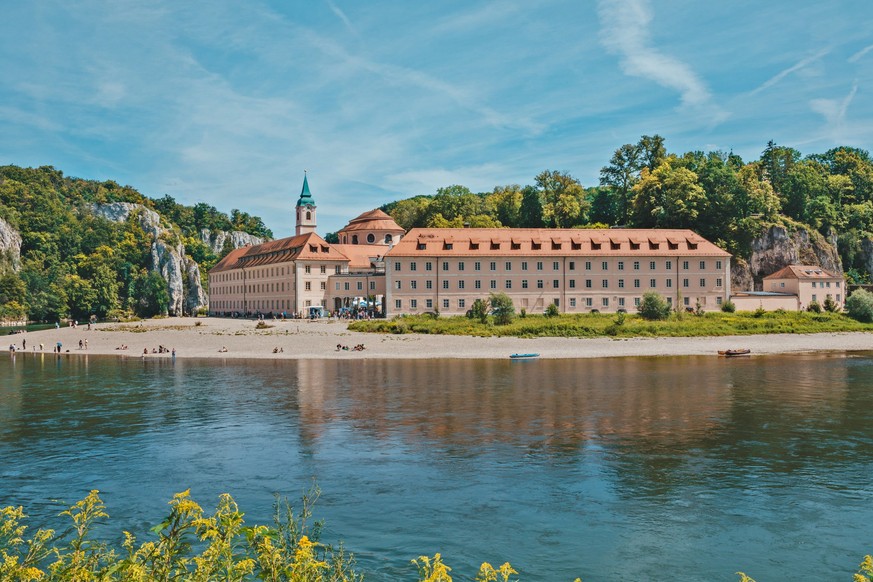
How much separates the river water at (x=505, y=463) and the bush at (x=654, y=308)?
31094 millimetres

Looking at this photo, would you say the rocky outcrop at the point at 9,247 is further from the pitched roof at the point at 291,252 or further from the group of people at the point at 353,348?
the group of people at the point at 353,348

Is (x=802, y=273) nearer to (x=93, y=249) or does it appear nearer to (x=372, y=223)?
(x=372, y=223)

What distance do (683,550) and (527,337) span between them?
5493 centimetres

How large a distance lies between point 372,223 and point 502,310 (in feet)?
153

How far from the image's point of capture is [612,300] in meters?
86.8

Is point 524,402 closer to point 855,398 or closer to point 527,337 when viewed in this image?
point 855,398

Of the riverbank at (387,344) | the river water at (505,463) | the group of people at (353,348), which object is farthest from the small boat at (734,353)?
the group of people at (353,348)

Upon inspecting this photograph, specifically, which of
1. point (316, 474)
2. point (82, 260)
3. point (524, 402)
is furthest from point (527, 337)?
point (82, 260)

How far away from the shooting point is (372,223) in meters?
118

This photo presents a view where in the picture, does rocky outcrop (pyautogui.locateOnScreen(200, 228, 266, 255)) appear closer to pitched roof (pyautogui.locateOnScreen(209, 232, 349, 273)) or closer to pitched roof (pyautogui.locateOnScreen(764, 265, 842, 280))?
pitched roof (pyautogui.locateOnScreen(209, 232, 349, 273))

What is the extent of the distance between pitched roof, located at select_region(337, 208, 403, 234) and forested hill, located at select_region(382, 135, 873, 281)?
6.40 metres

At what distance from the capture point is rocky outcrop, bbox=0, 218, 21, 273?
13362 centimetres

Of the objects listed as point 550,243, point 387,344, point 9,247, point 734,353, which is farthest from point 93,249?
point 734,353

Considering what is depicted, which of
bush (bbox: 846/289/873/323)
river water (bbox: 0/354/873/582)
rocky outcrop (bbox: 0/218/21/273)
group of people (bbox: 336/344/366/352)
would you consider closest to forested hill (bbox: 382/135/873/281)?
bush (bbox: 846/289/873/323)
